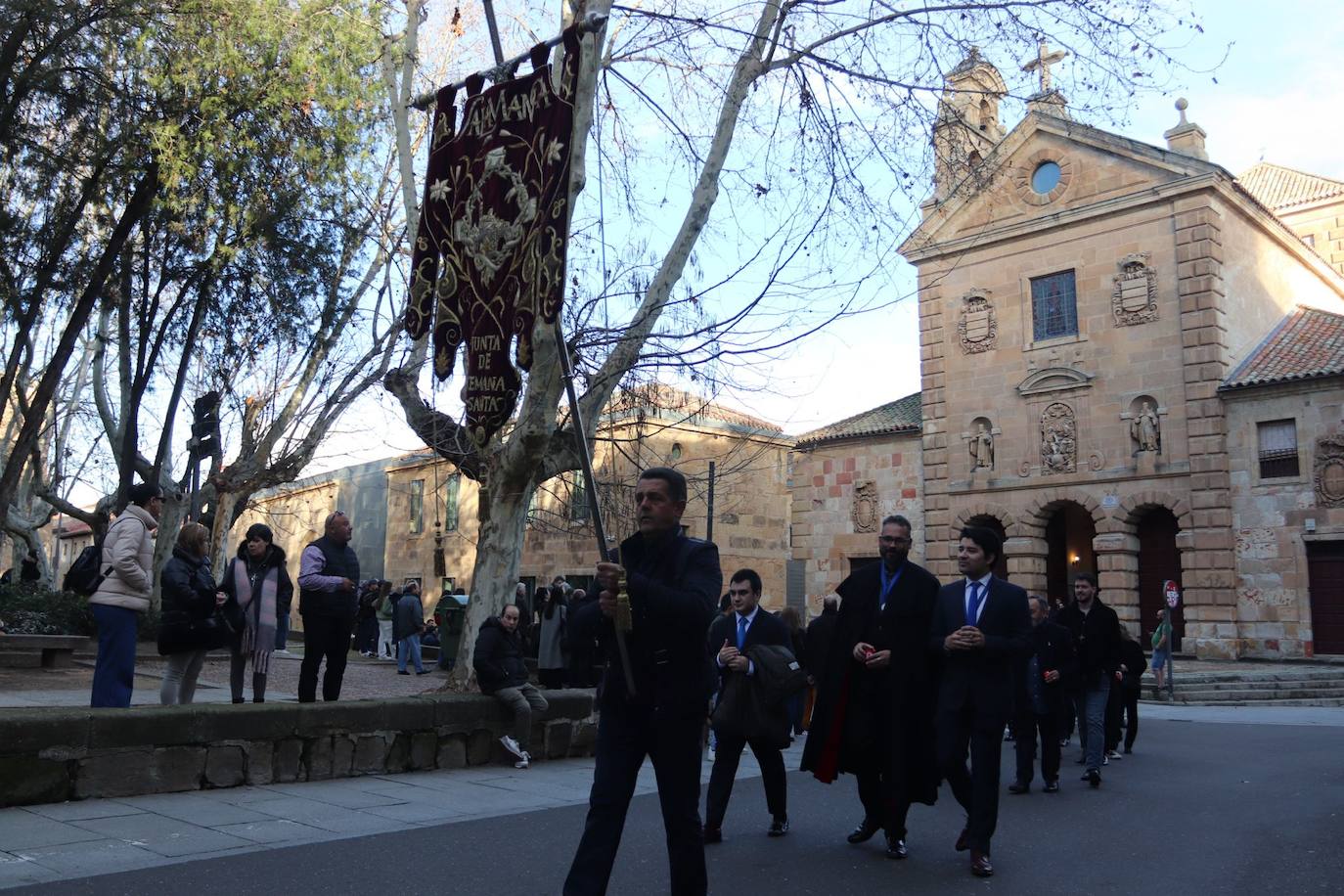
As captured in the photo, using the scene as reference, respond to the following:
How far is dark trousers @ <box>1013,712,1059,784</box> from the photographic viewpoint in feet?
27.7

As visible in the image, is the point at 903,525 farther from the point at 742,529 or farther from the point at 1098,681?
the point at 742,529

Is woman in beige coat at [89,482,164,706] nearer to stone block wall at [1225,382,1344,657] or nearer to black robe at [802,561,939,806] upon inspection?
black robe at [802,561,939,806]

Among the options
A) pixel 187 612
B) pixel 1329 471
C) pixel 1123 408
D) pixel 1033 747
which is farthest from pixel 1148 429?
pixel 187 612

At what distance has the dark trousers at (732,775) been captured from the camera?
6.34 metres

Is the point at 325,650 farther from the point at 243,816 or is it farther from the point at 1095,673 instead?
the point at 1095,673

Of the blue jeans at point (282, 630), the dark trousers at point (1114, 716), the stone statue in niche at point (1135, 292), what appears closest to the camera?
the dark trousers at point (1114, 716)

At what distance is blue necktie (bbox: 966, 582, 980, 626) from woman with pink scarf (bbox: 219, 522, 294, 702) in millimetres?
5559

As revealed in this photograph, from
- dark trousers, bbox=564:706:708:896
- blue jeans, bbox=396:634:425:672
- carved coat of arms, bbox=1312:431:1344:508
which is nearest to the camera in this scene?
dark trousers, bbox=564:706:708:896

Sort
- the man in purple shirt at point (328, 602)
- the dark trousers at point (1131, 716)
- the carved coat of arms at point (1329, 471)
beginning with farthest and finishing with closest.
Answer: the carved coat of arms at point (1329, 471) < the dark trousers at point (1131, 716) < the man in purple shirt at point (328, 602)

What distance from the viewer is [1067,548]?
29.3 m

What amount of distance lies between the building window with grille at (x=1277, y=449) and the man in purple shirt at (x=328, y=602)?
2182cm

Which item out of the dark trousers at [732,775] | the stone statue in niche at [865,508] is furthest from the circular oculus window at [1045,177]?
the dark trousers at [732,775]

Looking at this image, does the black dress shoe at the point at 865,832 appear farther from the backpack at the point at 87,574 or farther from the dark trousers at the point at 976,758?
the backpack at the point at 87,574

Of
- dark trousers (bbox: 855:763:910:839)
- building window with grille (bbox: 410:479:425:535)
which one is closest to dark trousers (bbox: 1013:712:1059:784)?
dark trousers (bbox: 855:763:910:839)
